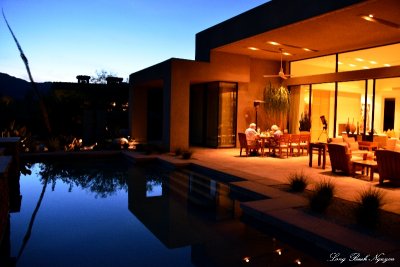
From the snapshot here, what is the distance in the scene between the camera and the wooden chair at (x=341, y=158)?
8.48m

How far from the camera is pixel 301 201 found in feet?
18.9

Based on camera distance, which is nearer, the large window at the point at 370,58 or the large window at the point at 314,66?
the large window at the point at 370,58

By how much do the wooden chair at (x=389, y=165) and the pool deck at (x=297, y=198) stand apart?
229 mm

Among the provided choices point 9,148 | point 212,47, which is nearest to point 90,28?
point 212,47

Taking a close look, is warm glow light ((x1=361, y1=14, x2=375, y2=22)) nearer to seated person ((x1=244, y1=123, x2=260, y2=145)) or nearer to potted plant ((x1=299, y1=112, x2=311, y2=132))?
seated person ((x1=244, y1=123, x2=260, y2=145))

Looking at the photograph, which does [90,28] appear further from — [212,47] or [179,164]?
[179,164]

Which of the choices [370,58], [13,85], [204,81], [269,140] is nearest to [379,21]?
[370,58]

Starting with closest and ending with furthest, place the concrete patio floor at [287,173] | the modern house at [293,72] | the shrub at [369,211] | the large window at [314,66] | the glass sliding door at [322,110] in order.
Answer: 1. the shrub at [369,211]
2. the concrete patio floor at [287,173]
3. the modern house at [293,72]
4. the large window at [314,66]
5. the glass sliding door at [322,110]

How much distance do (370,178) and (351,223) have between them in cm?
388

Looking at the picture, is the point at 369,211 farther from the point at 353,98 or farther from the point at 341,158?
the point at 353,98

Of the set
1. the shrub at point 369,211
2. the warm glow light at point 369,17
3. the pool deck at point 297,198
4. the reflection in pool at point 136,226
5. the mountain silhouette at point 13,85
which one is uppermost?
the mountain silhouette at point 13,85

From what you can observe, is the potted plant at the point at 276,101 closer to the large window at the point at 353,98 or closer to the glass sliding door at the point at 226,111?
the large window at the point at 353,98

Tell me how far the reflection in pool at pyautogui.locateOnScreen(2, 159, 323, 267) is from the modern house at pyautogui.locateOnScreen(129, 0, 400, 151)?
16.4 ft

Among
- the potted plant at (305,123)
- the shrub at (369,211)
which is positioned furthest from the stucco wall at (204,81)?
the shrub at (369,211)
